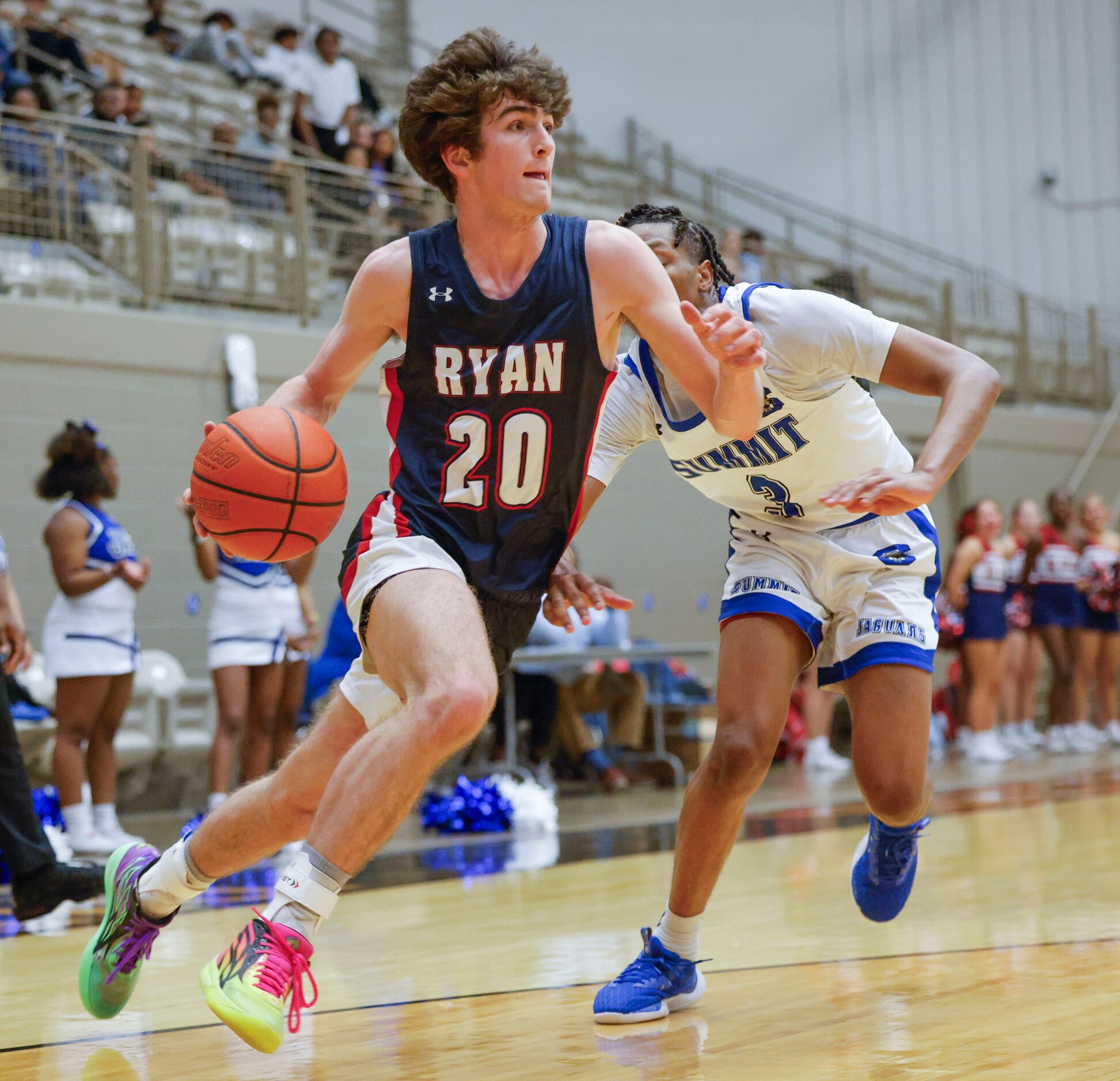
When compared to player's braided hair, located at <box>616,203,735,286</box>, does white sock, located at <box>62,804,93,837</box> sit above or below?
below

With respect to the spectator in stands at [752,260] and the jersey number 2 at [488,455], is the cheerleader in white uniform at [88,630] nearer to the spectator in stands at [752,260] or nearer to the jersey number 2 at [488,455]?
the jersey number 2 at [488,455]

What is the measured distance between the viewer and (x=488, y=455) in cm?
269

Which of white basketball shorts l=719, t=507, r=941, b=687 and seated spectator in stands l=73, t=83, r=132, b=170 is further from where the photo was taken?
seated spectator in stands l=73, t=83, r=132, b=170

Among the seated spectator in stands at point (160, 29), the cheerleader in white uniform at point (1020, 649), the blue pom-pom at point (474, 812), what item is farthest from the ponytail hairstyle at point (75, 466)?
the cheerleader in white uniform at point (1020, 649)

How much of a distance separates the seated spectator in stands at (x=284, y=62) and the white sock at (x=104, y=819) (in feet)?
24.3

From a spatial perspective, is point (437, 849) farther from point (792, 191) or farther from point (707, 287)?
point (792, 191)

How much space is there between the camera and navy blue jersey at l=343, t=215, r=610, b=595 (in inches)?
106

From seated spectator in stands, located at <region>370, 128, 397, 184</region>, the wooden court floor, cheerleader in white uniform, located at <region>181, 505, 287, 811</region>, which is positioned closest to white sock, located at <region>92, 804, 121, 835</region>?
cheerleader in white uniform, located at <region>181, 505, 287, 811</region>

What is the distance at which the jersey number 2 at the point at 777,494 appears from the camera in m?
3.27

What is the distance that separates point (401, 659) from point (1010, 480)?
43.7 feet

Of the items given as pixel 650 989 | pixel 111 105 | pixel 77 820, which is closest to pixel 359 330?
pixel 650 989

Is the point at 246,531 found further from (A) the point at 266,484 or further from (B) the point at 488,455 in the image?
(B) the point at 488,455

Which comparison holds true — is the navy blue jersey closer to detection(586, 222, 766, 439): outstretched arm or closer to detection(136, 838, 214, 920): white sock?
detection(586, 222, 766, 439): outstretched arm

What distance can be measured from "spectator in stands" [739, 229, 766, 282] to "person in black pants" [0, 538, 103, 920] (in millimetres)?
9022
